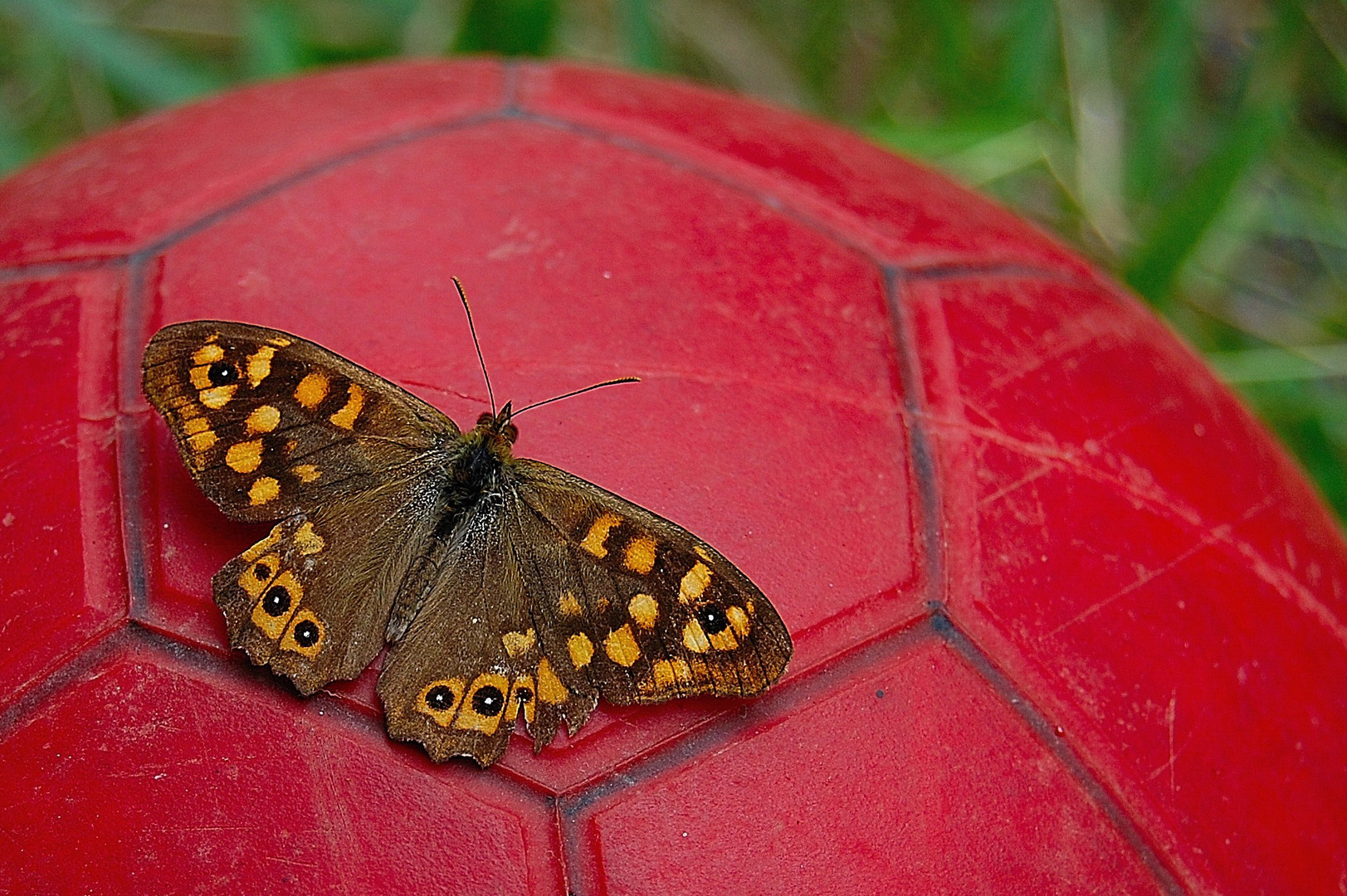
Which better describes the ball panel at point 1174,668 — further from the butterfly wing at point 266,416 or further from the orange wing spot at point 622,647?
the butterfly wing at point 266,416

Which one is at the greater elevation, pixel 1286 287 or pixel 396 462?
pixel 396 462

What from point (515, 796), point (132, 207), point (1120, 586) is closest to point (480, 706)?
point (515, 796)

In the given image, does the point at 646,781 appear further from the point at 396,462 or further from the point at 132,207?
the point at 132,207

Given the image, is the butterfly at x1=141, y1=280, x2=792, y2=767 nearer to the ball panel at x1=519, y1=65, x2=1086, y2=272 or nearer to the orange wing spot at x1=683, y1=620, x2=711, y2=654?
the orange wing spot at x1=683, y1=620, x2=711, y2=654

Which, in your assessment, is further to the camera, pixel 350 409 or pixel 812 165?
pixel 812 165

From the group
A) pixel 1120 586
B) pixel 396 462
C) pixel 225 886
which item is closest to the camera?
pixel 225 886

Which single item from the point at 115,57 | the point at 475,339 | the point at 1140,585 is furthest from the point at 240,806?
the point at 115,57

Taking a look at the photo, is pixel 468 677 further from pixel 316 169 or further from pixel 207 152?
pixel 207 152
